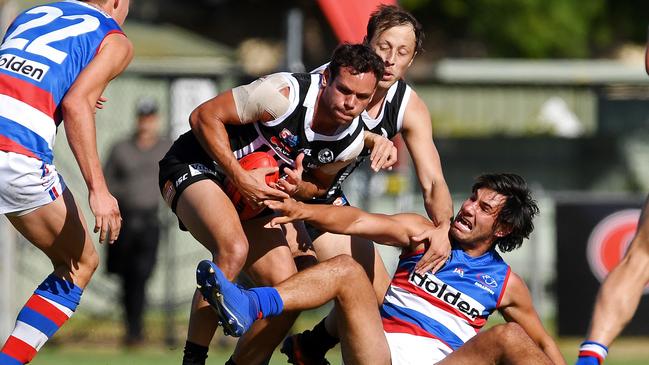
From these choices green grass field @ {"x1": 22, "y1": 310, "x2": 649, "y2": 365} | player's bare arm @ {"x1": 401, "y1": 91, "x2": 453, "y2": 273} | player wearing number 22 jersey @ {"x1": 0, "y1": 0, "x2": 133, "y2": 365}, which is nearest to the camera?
player wearing number 22 jersey @ {"x1": 0, "y1": 0, "x2": 133, "y2": 365}

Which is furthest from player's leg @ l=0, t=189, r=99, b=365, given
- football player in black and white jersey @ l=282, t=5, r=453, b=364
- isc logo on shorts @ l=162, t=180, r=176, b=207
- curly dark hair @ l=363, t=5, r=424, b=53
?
curly dark hair @ l=363, t=5, r=424, b=53

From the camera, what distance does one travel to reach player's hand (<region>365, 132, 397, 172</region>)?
637 cm

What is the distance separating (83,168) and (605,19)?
1729 centimetres

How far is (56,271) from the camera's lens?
20.4 feet

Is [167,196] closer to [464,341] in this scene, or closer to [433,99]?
[464,341]

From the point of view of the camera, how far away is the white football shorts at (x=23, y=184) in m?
5.94

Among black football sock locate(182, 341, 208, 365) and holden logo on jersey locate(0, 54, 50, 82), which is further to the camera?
black football sock locate(182, 341, 208, 365)

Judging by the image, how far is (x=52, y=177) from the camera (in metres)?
6.09

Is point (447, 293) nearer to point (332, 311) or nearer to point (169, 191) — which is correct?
point (332, 311)

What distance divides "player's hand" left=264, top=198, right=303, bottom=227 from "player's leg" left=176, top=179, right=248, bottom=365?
28 centimetres

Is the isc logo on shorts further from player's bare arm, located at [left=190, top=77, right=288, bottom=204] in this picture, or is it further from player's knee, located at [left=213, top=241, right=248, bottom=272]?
player's knee, located at [left=213, top=241, right=248, bottom=272]

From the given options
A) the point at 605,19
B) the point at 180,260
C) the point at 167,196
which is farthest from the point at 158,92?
the point at 605,19

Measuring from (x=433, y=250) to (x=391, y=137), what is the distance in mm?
839

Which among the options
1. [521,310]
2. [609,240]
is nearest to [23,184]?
[521,310]
